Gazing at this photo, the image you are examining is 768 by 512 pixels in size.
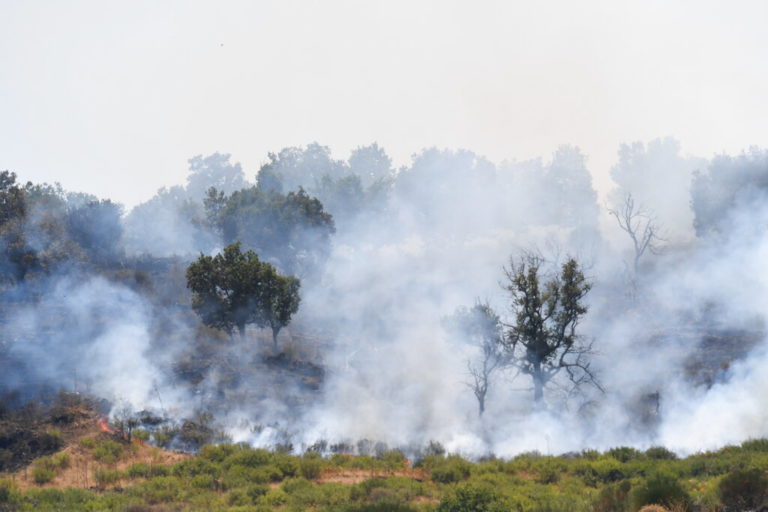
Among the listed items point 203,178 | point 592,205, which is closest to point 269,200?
point 592,205

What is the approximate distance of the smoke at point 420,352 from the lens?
109 feet

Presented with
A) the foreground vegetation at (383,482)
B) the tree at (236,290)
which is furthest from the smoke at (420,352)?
the foreground vegetation at (383,482)

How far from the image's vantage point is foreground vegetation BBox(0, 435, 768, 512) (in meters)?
17.2

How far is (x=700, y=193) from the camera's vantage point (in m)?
60.5

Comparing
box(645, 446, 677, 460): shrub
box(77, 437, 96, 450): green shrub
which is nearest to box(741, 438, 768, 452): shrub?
box(645, 446, 677, 460): shrub

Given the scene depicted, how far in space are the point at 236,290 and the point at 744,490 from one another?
1194 inches

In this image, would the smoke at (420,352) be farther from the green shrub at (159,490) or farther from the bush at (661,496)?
the bush at (661,496)

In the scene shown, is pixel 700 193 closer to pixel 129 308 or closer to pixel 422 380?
pixel 422 380

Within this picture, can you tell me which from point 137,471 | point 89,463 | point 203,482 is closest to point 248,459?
point 203,482

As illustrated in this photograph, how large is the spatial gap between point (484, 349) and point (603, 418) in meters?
7.17

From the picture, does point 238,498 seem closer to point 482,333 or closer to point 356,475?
point 356,475

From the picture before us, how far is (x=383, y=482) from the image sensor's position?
22312 mm

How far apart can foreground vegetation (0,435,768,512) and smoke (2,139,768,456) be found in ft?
17.5

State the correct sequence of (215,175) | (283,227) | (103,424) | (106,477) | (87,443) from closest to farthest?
(106,477) → (87,443) → (103,424) → (283,227) → (215,175)
